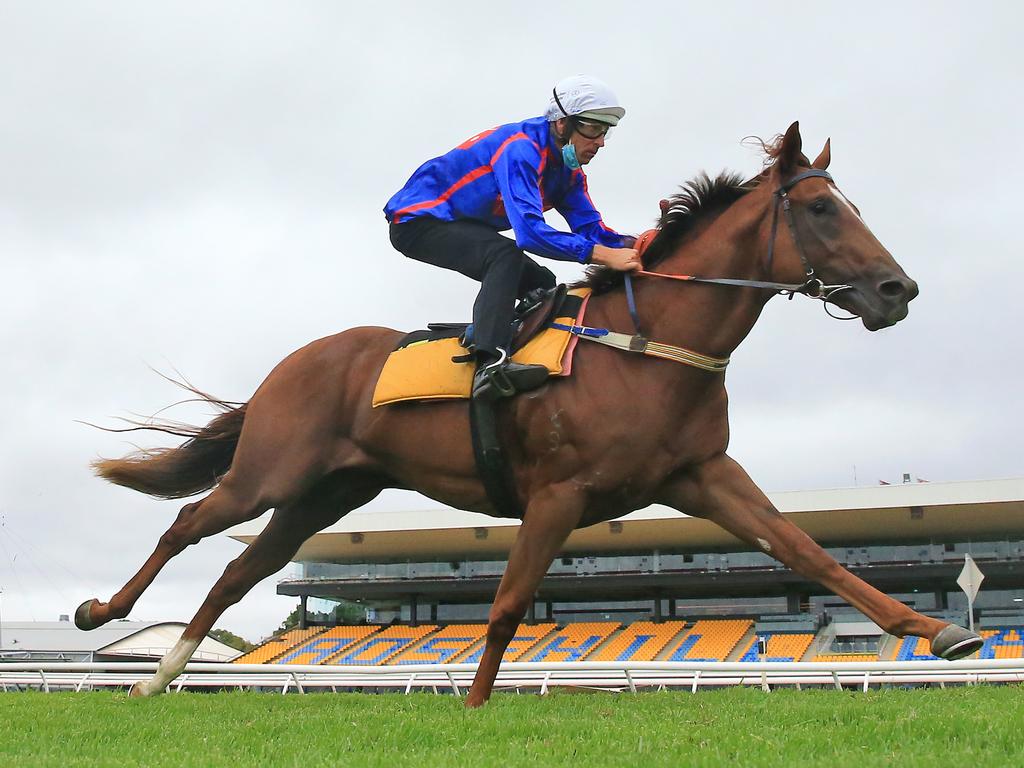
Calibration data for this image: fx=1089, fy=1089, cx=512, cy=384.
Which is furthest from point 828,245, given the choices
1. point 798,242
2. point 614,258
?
point 614,258

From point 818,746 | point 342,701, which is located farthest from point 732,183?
point 342,701

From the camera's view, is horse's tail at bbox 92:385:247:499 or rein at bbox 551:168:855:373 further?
horse's tail at bbox 92:385:247:499

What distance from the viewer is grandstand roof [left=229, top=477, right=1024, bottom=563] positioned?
106 ft

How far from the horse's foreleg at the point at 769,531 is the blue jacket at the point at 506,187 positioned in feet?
4.46

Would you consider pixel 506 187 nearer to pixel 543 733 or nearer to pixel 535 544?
pixel 535 544

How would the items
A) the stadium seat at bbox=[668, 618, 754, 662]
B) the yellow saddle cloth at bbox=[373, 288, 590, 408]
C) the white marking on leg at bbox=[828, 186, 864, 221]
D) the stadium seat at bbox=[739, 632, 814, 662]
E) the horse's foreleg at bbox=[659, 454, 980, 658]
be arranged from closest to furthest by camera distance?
1. the horse's foreleg at bbox=[659, 454, 980, 658]
2. the white marking on leg at bbox=[828, 186, 864, 221]
3. the yellow saddle cloth at bbox=[373, 288, 590, 408]
4. the stadium seat at bbox=[739, 632, 814, 662]
5. the stadium seat at bbox=[668, 618, 754, 662]

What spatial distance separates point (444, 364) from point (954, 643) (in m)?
3.05

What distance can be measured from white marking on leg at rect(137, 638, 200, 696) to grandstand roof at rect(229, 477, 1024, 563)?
2458 centimetres

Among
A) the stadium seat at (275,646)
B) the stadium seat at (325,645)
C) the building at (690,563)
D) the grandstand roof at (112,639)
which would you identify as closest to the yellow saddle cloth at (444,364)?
the building at (690,563)

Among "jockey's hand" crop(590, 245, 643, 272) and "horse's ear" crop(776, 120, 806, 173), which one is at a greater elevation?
"horse's ear" crop(776, 120, 806, 173)

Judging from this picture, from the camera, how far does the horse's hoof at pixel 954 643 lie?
15.6ft

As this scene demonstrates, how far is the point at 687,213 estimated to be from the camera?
6.15 meters

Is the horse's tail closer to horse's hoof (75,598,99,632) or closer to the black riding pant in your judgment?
horse's hoof (75,598,99,632)

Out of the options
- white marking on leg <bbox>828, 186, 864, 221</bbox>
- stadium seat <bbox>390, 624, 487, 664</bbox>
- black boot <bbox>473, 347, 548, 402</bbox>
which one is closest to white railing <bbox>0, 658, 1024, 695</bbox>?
black boot <bbox>473, 347, 548, 402</bbox>
